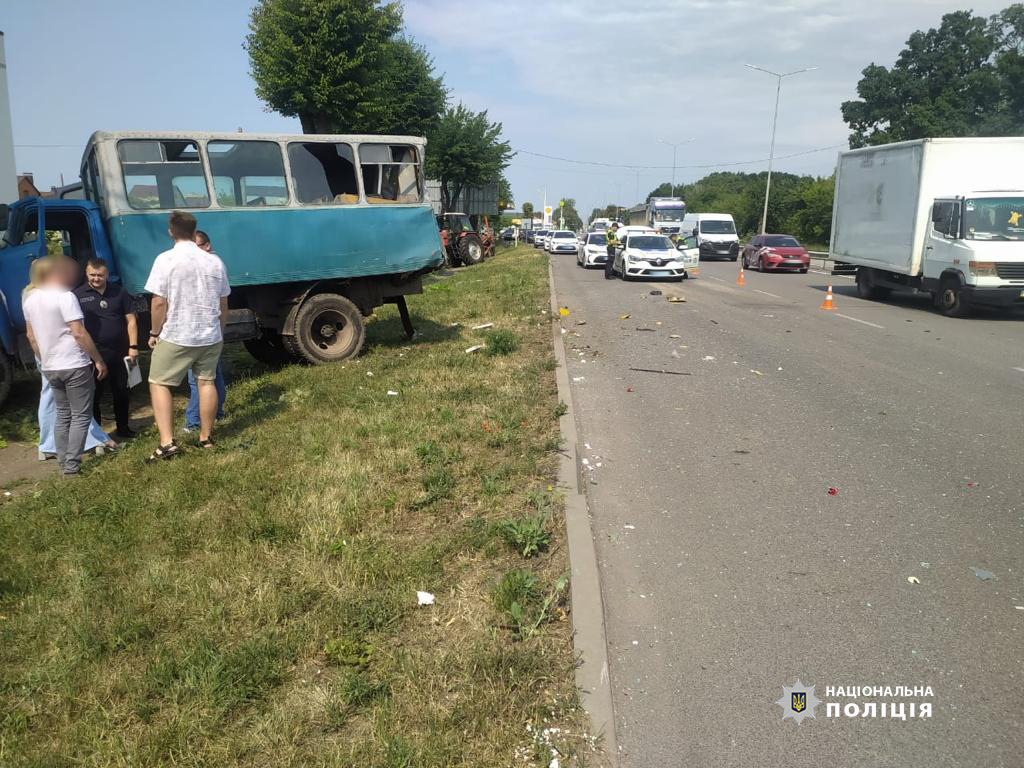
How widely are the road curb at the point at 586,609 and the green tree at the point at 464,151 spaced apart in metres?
40.0

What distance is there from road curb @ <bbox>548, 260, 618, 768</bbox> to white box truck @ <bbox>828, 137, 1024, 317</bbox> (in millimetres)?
11939

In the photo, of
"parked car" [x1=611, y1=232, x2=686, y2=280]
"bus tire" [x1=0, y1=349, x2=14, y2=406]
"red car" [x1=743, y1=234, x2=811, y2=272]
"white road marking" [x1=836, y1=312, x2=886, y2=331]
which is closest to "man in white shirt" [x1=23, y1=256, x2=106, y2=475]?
"bus tire" [x1=0, y1=349, x2=14, y2=406]

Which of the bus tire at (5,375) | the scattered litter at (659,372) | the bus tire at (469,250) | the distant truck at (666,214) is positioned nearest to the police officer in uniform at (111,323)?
the bus tire at (5,375)

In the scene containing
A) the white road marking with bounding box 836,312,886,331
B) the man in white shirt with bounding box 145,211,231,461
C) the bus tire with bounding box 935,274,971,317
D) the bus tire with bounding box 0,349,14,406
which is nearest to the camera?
the man in white shirt with bounding box 145,211,231,461

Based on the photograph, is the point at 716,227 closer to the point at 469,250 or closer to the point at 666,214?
the point at 666,214

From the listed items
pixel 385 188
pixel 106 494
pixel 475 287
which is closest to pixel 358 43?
pixel 475 287

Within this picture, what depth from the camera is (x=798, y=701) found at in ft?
10.2

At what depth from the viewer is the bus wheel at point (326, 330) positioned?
945cm

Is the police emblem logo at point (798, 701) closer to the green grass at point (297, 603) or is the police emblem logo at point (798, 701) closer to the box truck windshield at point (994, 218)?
the green grass at point (297, 603)

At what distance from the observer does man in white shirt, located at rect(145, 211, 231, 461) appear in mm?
5898

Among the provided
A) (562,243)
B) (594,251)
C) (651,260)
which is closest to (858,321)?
(651,260)

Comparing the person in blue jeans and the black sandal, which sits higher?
the person in blue jeans

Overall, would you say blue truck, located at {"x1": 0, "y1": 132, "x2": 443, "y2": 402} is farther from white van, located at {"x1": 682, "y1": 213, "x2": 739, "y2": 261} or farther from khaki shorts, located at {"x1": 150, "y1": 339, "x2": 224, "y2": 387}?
white van, located at {"x1": 682, "y1": 213, "x2": 739, "y2": 261}

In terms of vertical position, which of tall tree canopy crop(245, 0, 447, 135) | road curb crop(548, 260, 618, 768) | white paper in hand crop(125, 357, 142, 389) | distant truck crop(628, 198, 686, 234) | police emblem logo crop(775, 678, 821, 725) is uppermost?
tall tree canopy crop(245, 0, 447, 135)
